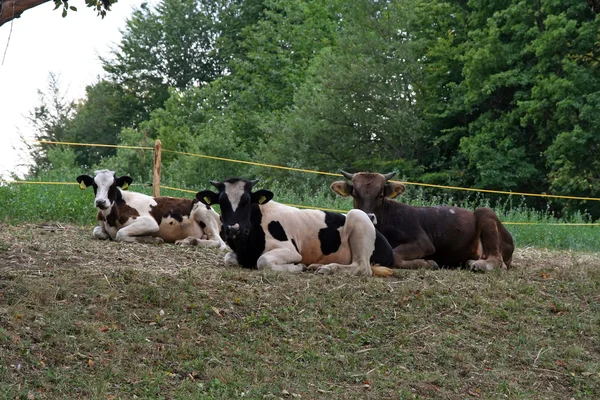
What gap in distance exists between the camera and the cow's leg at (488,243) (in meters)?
12.1

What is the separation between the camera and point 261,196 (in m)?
11.0

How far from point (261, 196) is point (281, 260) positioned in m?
0.89

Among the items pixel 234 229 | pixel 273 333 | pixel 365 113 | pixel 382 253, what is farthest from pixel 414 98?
pixel 273 333

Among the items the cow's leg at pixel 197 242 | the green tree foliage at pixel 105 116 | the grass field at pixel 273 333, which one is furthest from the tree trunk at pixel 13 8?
the green tree foliage at pixel 105 116

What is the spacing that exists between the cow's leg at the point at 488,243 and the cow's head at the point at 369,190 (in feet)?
4.20

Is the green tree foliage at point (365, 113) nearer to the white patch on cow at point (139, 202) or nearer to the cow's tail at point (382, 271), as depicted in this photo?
the white patch on cow at point (139, 202)

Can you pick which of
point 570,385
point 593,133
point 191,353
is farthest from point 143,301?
point 593,133

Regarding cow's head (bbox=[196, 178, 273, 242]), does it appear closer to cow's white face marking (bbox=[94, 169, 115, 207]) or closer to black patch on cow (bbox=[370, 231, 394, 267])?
black patch on cow (bbox=[370, 231, 394, 267])

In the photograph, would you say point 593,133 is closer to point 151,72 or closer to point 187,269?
point 187,269

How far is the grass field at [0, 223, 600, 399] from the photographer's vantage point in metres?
7.26

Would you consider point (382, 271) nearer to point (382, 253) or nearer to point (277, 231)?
point (382, 253)

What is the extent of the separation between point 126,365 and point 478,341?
367 cm

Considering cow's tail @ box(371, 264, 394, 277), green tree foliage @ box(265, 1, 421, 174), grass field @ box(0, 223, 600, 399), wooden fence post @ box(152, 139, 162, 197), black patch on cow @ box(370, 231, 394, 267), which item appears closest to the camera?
grass field @ box(0, 223, 600, 399)

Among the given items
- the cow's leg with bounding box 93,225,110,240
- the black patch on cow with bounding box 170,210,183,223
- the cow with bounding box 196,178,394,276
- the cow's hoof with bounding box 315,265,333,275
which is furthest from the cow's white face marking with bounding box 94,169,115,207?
the cow's hoof with bounding box 315,265,333,275
